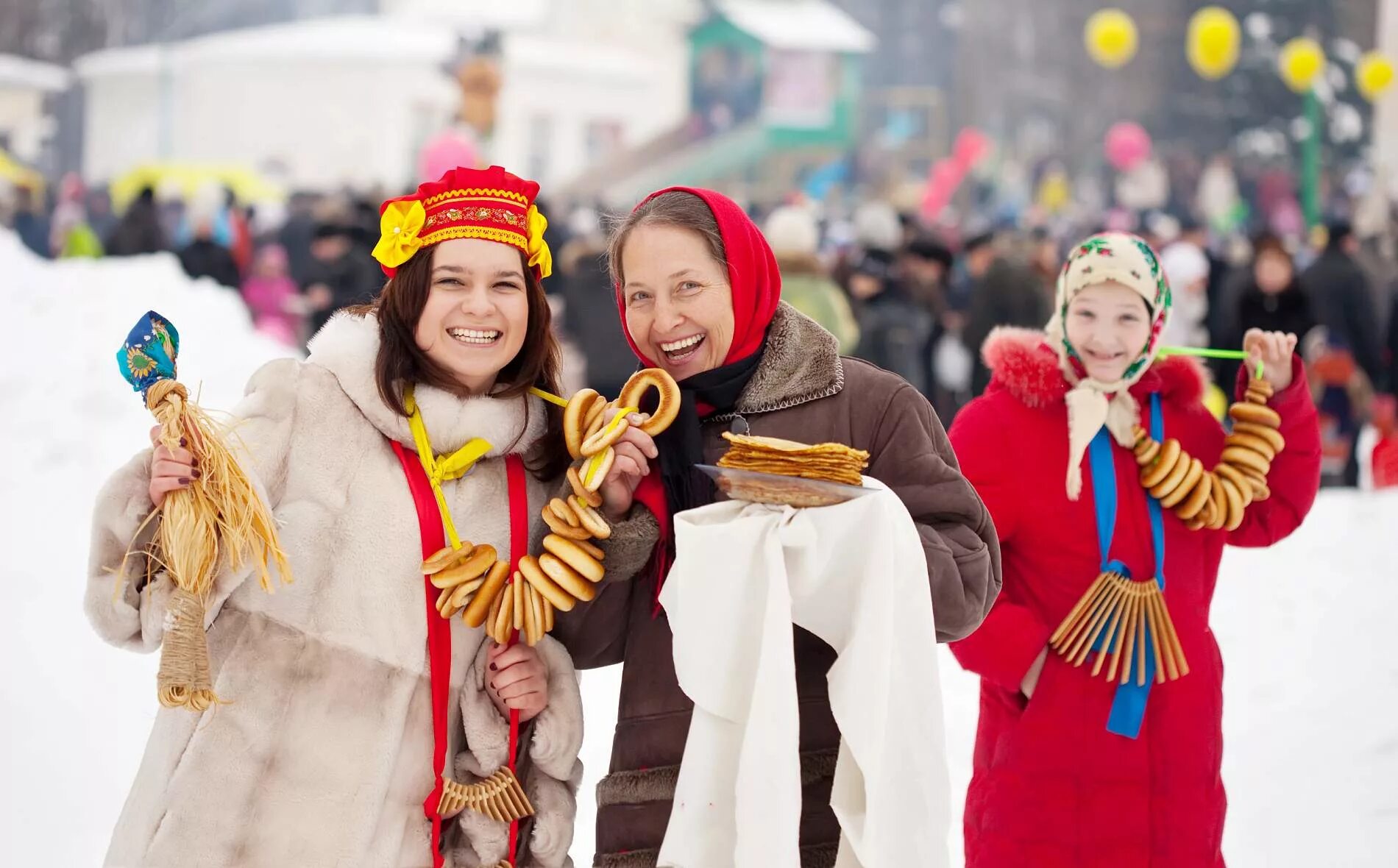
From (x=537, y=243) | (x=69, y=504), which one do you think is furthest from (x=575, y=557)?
(x=69, y=504)

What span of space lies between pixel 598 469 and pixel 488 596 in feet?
0.89

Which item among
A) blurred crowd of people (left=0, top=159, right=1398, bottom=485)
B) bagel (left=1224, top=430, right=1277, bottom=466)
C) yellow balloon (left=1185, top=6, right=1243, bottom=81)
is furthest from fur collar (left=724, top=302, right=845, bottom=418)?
yellow balloon (left=1185, top=6, right=1243, bottom=81)

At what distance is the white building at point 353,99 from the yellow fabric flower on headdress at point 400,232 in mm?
29161

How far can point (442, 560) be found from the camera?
7.00ft

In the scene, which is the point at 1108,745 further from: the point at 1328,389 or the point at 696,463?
the point at 1328,389

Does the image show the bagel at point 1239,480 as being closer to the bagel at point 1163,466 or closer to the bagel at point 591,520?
the bagel at point 1163,466

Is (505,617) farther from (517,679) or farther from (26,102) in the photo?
(26,102)

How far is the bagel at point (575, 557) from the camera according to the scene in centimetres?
203

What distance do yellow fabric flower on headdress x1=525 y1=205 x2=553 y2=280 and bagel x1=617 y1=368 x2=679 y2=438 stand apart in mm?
328

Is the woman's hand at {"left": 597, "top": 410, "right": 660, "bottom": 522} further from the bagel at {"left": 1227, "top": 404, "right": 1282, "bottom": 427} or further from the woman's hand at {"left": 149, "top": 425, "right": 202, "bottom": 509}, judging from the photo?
the bagel at {"left": 1227, "top": 404, "right": 1282, "bottom": 427}

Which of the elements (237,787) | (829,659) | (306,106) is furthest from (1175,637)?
(306,106)

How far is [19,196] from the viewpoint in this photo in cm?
1720

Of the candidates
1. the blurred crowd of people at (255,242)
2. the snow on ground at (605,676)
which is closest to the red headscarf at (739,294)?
the snow on ground at (605,676)

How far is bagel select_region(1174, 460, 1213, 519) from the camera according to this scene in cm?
270
